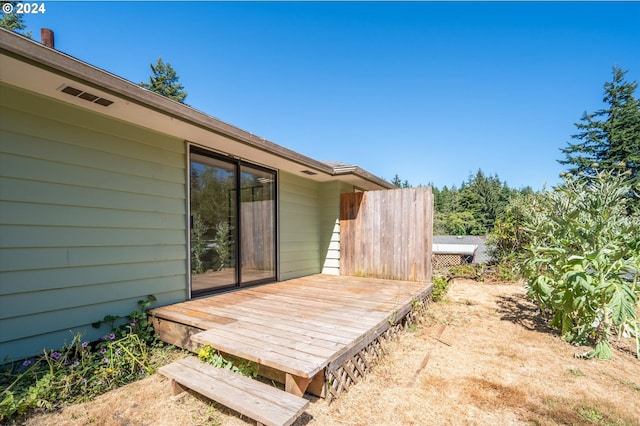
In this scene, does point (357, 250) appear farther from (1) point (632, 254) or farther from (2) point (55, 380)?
(2) point (55, 380)

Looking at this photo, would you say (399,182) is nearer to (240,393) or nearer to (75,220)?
(75,220)

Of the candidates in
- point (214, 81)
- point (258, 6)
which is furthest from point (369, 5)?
point (214, 81)

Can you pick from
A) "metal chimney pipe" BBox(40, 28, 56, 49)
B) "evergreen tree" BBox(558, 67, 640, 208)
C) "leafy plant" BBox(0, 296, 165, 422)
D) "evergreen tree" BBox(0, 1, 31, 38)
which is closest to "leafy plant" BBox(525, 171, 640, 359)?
"leafy plant" BBox(0, 296, 165, 422)

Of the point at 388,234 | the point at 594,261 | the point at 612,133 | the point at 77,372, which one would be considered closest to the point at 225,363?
the point at 77,372

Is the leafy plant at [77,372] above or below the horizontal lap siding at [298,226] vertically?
below

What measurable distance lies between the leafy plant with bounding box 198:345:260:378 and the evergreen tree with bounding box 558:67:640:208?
79.6 ft

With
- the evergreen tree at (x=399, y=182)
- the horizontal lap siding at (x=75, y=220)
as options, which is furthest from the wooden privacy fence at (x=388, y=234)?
the evergreen tree at (x=399, y=182)

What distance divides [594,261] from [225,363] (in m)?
3.62

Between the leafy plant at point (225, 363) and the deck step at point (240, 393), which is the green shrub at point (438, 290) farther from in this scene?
the deck step at point (240, 393)

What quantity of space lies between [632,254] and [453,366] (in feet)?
6.94

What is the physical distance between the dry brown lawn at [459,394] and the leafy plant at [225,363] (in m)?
0.25

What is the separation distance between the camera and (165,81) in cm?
2109

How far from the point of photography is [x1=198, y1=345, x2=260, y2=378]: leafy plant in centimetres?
212

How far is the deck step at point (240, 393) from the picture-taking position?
1.50m
